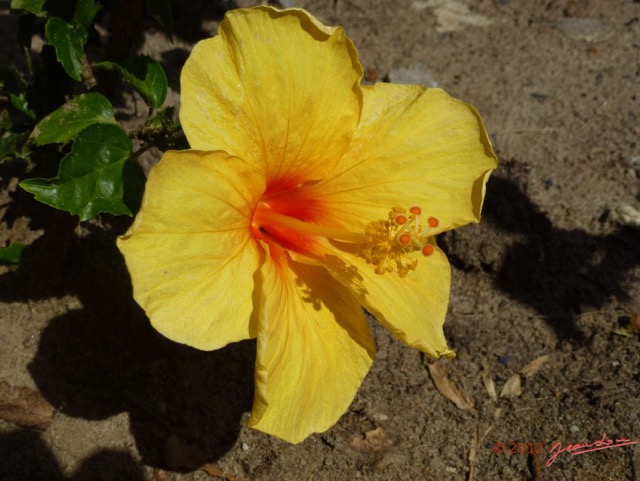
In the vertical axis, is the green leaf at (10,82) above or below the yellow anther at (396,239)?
above

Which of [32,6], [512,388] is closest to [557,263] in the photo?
[512,388]

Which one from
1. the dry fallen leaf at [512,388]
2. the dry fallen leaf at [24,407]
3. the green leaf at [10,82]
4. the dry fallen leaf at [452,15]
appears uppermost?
the green leaf at [10,82]

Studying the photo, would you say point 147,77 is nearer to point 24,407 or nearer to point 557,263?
point 24,407

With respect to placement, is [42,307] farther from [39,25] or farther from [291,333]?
[291,333]

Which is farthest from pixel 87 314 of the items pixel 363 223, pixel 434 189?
pixel 434 189

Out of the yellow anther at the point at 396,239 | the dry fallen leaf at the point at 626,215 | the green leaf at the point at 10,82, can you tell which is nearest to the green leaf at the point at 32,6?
the green leaf at the point at 10,82

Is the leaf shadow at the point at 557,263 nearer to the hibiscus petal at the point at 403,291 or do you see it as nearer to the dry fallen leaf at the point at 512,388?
the dry fallen leaf at the point at 512,388
